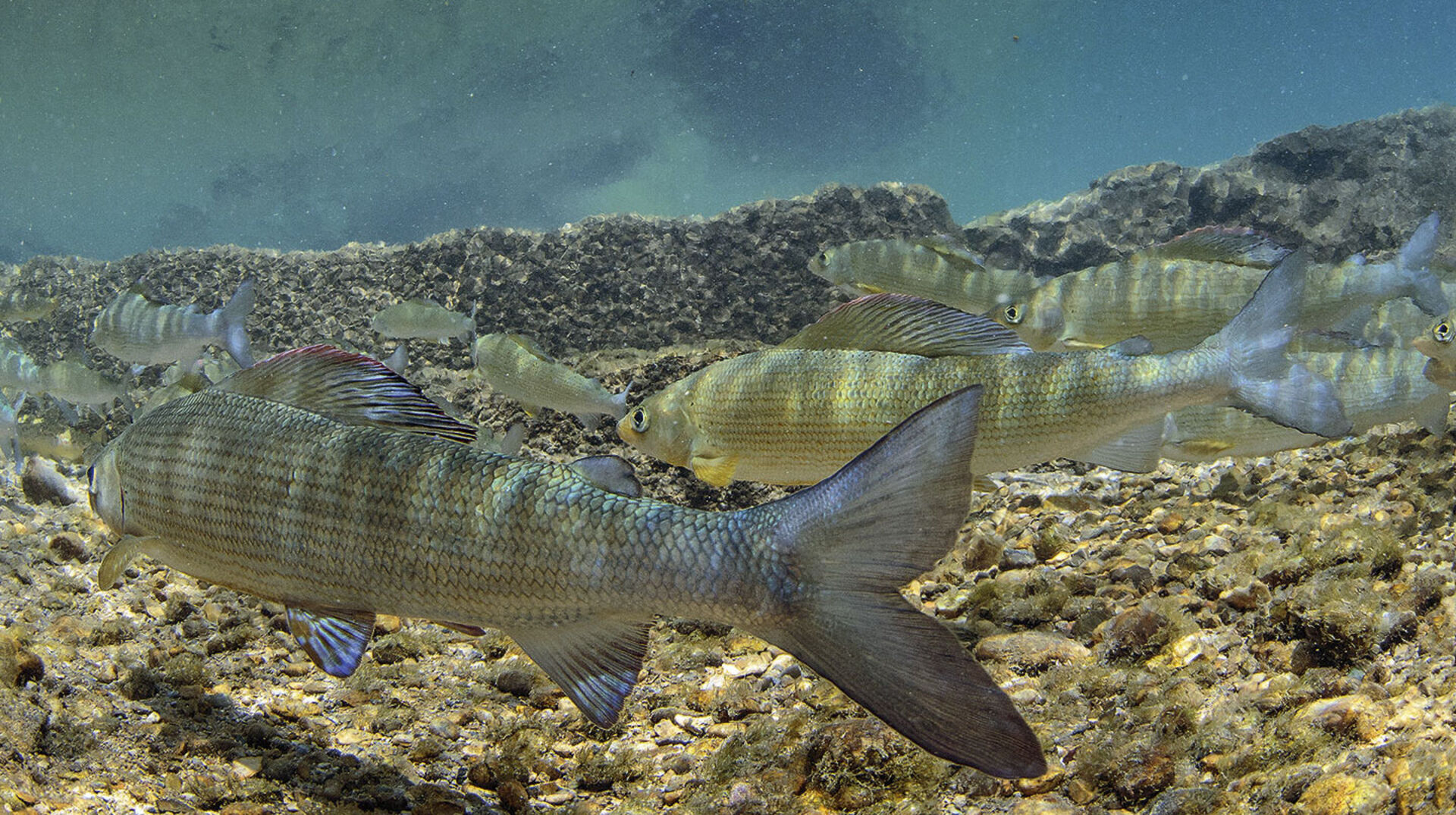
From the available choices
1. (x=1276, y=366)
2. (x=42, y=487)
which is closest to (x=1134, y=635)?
(x=1276, y=366)

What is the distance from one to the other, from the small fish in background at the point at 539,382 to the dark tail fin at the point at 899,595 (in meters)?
3.88

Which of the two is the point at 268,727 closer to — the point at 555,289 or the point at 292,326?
the point at 555,289

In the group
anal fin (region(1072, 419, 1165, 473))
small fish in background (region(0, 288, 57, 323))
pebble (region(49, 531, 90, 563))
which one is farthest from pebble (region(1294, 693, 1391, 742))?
small fish in background (region(0, 288, 57, 323))

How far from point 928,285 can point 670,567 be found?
4932 millimetres

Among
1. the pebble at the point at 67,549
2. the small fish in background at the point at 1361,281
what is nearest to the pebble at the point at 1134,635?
the small fish in background at the point at 1361,281

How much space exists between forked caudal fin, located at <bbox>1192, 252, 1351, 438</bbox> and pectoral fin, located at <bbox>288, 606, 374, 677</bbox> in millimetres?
3010

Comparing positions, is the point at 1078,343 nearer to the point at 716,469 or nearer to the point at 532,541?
the point at 716,469

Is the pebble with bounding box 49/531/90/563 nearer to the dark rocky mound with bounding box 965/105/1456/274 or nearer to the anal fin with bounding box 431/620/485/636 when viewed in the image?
the anal fin with bounding box 431/620/485/636

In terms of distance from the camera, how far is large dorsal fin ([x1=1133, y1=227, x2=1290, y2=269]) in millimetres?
4066

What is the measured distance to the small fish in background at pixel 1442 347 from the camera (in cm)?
355

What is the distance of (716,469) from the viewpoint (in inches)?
137

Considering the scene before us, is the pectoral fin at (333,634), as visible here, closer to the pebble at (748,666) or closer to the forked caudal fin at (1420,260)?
the pebble at (748,666)

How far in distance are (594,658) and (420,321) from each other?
636 centimetres

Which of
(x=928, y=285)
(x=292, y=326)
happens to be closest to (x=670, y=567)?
(x=928, y=285)
